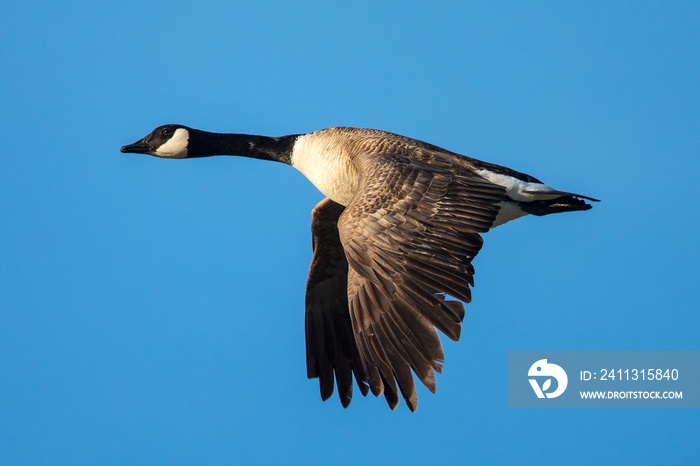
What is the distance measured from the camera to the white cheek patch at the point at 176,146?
1276 cm

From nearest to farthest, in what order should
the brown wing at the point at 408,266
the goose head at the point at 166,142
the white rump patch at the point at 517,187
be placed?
the brown wing at the point at 408,266 → the white rump patch at the point at 517,187 → the goose head at the point at 166,142

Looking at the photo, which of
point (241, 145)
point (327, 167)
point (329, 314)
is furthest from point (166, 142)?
point (329, 314)

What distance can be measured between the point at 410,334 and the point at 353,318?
642mm

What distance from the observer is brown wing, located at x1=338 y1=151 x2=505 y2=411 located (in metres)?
8.07

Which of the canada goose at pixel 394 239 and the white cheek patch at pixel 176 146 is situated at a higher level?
the white cheek patch at pixel 176 146

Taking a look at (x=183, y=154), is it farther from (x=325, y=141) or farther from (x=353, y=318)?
(x=353, y=318)

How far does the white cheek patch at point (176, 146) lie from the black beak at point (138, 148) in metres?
0.13

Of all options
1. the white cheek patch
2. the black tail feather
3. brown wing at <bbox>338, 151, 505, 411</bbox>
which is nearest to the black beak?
the white cheek patch

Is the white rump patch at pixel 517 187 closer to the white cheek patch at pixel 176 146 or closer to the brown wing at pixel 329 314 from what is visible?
the brown wing at pixel 329 314

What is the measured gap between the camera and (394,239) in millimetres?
8531

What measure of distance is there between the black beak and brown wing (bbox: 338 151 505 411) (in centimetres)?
466

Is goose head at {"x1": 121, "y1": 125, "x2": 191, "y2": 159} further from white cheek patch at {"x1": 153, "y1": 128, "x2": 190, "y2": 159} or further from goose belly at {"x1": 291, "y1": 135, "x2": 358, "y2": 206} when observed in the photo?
goose belly at {"x1": 291, "y1": 135, "x2": 358, "y2": 206}

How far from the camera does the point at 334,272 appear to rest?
40.0 feet

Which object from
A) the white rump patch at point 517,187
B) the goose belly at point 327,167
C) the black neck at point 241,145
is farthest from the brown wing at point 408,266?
the black neck at point 241,145
